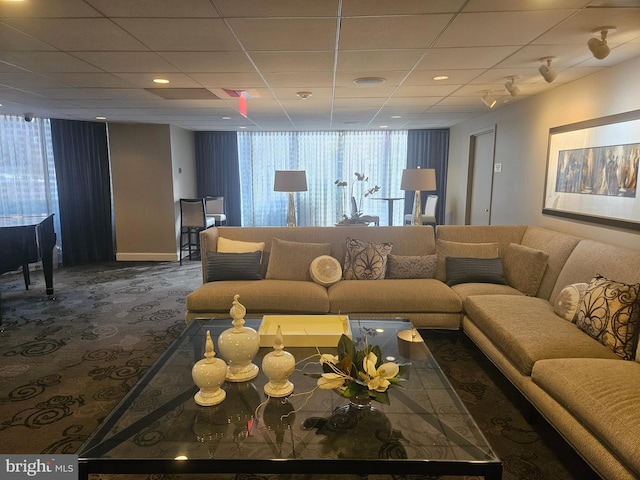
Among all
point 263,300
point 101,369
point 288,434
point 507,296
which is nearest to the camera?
point 288,434

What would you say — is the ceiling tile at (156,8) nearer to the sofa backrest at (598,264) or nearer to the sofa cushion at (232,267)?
the sofa cushion at (232,267)

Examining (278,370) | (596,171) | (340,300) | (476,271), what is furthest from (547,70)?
(278,370)

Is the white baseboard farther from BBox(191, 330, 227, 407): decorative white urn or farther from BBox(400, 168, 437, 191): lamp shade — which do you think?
BBox(191, 330, 227, 407): decorative white urn

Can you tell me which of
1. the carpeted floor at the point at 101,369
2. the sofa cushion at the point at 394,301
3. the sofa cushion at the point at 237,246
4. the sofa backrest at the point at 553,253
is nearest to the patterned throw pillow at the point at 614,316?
the carpeted floor at the point at 101,369

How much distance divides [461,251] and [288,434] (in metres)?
2.68

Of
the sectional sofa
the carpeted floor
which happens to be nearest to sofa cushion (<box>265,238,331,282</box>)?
the sectional sofa

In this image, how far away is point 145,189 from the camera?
6.54 meters

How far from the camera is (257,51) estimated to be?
2.70 meters

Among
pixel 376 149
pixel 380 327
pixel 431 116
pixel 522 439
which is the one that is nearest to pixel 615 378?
pixel 522 439

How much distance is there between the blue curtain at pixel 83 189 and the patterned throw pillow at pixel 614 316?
22.0 ft

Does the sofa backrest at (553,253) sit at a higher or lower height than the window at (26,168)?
lower

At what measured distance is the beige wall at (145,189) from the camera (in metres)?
6.41

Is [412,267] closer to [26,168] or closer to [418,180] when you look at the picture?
[418,180]

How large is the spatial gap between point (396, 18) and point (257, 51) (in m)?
1.00
